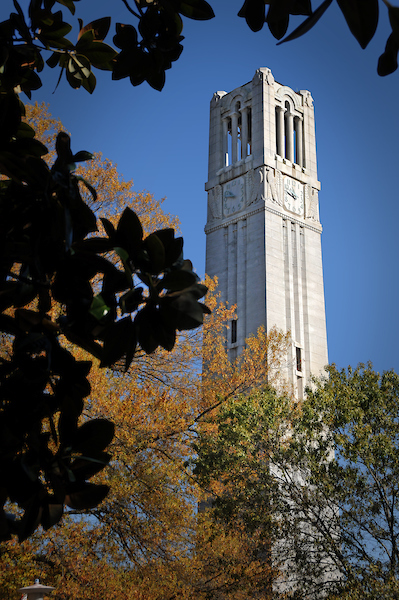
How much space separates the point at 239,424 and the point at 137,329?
13.3 meters

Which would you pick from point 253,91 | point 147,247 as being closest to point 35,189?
point 147,247

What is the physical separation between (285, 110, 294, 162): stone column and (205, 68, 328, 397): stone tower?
0.18 ft

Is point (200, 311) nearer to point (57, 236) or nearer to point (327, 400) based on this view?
point (57, 236)

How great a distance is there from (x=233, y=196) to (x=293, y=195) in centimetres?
316

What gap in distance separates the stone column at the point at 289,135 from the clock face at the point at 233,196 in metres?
3.56

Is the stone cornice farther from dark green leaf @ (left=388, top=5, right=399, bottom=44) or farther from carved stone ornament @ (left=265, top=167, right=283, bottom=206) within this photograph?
dark green leaf @ (left=388, top=5, right=399, bottom=44)

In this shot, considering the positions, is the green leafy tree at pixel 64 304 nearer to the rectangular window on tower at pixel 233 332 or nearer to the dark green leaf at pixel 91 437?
the dark green leaf at pixel 91 437

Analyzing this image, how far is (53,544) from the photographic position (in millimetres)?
10344

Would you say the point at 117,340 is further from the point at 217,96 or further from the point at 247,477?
the point at 217,96

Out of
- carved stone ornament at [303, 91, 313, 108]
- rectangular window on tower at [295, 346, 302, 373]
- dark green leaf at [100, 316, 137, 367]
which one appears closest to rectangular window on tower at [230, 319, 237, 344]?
rectangular window on tower at [295, 346, 302, 373]

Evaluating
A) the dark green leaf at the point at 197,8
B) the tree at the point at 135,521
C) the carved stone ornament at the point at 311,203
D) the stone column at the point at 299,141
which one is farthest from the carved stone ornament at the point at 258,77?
the dark green leaf at the point at 197,8

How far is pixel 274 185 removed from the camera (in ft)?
108

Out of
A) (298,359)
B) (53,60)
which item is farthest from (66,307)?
(298,359)

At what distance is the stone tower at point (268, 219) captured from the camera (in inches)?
1241
